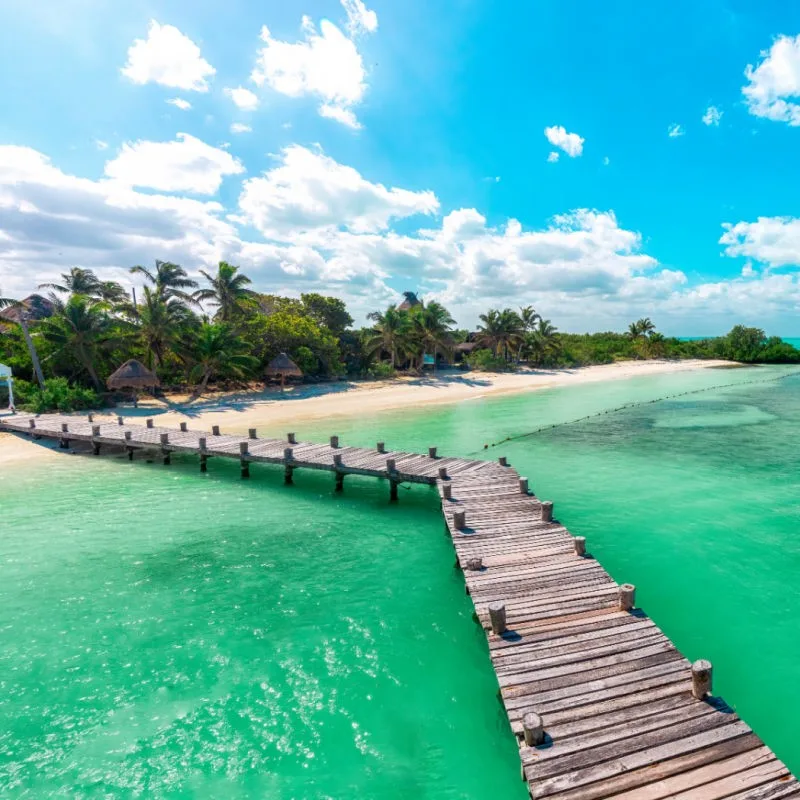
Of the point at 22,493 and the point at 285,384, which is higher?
the point at 285,384

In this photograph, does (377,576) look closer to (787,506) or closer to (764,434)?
(787,506)

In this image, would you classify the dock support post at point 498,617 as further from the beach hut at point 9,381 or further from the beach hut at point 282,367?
the beach hut at point 282,367

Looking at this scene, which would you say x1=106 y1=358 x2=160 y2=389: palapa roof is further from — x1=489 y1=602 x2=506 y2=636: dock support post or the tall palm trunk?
x1=489 y1=602 x2=506 y2=636: dock support post

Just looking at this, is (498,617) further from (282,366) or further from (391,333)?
(391,333)

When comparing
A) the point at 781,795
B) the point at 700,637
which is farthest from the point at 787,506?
the point at 781,795

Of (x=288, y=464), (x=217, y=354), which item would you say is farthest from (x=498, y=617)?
(x=217, y=354)

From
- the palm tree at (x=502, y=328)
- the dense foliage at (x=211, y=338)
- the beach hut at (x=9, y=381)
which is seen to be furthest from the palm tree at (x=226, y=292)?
the palm tree at (x=502, y=328)
